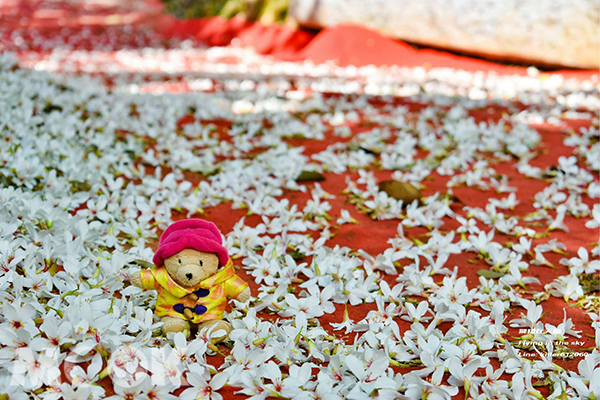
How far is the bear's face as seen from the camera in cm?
193

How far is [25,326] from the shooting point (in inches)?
69.5

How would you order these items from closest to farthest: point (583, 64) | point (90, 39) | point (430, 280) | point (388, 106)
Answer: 1. point (430, 280)
2. point (388, 106)
3. point (583, 64)
4. point (90, 39)

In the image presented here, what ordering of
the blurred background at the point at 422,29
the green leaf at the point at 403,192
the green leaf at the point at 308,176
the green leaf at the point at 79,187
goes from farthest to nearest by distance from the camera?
the blurred background at the point at 422,29, the green leaf at the point at 308,176, the green leaf at the point at 403,192, the green leaf at the point at 79,187

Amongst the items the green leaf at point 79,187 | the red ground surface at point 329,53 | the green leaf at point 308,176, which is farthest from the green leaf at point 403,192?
the green leaf at point 79,187

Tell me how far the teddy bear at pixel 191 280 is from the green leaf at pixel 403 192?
1.77 m

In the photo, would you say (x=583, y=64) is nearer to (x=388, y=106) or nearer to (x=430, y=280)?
(x=388, y=106)

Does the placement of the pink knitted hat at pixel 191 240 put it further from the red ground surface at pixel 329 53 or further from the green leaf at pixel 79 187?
the green leaf at pixel 79 187

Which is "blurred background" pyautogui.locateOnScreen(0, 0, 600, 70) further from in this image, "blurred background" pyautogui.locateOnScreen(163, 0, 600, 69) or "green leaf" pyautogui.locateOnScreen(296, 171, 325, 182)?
"green leaf" pyautogui.locateOnScreen(296, 171, 325, 182)

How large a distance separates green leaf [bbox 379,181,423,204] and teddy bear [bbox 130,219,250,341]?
1.77m

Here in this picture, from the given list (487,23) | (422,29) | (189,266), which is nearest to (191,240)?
(189,266)

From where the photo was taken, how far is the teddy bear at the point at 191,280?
194 centimetres

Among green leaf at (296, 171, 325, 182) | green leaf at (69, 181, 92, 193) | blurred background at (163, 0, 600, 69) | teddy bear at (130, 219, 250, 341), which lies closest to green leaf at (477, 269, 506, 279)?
teddy bear at (130, 219, 250, 341)

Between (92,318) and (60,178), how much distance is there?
1705 mm

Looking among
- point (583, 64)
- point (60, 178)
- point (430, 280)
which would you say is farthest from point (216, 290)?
point (583, 64)
